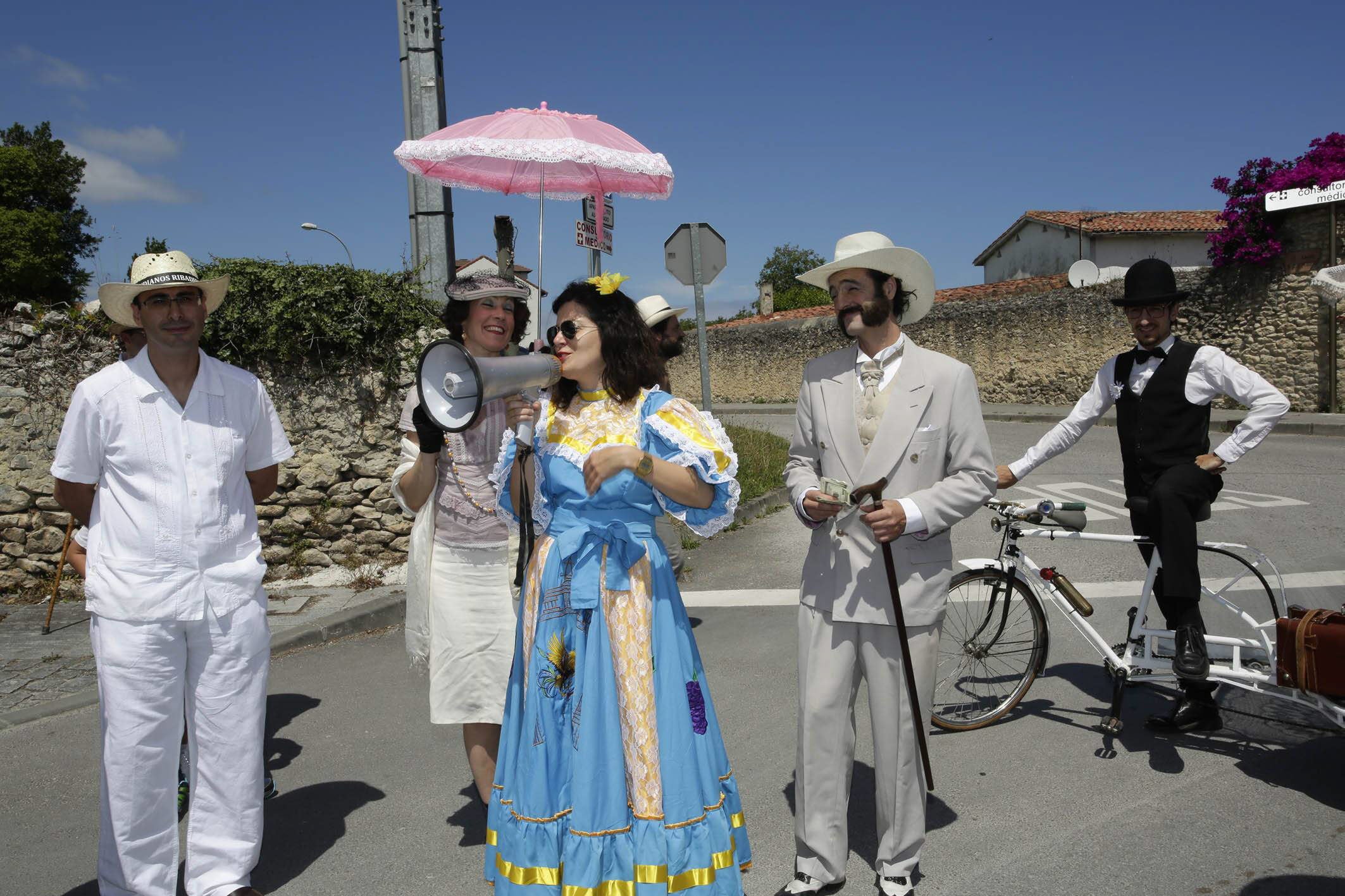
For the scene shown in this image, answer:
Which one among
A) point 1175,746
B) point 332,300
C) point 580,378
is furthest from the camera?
point 332,300

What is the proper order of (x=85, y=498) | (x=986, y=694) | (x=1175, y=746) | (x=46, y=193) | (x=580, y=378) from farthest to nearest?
(x=46, y=193)
(x=986, y=694)
(x=1175, y=746)
(x=85, y=498)
(x=580, y=378)

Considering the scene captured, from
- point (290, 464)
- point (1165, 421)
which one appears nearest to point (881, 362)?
point (1165, 421)

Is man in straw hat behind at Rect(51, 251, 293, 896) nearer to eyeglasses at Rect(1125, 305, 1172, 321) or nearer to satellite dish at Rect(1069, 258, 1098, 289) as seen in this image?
eyeglasses at Rect(1125, 305, 1172, 321)

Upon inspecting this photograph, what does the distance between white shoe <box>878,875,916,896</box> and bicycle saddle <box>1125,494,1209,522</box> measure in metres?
2.14

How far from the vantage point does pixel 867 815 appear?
11.7 feet

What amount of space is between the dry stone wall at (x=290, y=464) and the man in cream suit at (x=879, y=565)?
524 cm

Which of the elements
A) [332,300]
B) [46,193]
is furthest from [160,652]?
[46,193]

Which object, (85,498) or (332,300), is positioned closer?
(85,498)

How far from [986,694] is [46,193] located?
4672 centimetres

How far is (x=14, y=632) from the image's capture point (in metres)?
6.45

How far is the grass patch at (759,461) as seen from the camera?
1072 cm

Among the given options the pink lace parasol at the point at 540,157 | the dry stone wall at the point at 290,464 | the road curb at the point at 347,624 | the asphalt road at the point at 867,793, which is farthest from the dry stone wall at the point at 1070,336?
the pink lace parasol at the point at 540,157

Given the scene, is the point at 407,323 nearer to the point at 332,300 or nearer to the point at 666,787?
the point at 332,300

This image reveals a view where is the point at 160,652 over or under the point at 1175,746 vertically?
over
